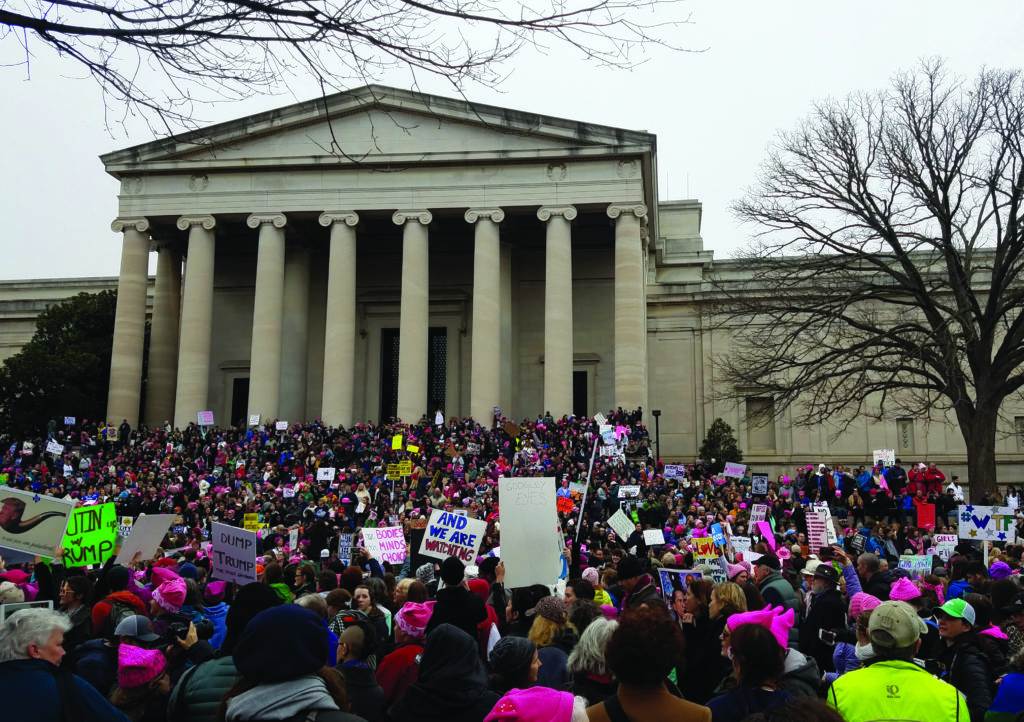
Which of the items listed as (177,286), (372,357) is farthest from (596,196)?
(177,286)

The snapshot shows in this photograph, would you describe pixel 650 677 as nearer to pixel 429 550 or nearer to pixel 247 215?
pixel 429 550

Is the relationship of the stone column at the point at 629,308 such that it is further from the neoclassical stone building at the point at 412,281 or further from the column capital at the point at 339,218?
the column capital at the point at 339,218

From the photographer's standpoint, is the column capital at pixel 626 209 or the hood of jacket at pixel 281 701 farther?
the column capital at pixel 626 209

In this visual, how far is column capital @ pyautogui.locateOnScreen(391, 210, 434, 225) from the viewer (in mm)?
39094

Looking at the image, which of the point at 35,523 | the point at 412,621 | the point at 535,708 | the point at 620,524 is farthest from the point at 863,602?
the point at 620,524

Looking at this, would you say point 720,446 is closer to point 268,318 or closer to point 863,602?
point 268,318

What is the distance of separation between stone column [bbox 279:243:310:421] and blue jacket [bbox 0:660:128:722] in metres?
37.3

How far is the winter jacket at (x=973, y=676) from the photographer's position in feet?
20.0

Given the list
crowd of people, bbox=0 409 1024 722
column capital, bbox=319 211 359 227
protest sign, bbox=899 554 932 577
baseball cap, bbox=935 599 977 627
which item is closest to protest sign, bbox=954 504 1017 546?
crowd of people, bbox=0 409 1024 722

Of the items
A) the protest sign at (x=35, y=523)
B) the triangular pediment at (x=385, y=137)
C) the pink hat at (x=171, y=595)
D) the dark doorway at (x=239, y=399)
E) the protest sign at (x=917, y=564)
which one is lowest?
the protest sign at (x=917, y=564)

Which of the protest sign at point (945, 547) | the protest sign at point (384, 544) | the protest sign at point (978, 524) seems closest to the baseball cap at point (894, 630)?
the protest sign at point (384, 544)

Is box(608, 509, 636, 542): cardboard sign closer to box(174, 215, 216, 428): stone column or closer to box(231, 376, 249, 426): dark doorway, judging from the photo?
box(174, 215, 216, 428): stone column

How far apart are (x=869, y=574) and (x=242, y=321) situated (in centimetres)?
3877

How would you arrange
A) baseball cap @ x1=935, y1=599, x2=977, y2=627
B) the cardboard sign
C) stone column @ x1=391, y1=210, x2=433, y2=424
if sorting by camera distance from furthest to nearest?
stone column @ x1=391, y1=210, x2=433, y2=424 < the cardboard sign < baseball cap @ x1=935, y1=599, x2=977, y2=627
